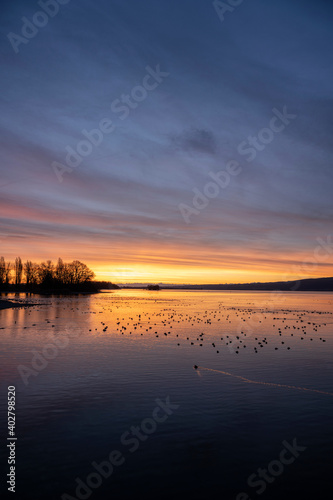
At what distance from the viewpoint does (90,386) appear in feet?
59.5

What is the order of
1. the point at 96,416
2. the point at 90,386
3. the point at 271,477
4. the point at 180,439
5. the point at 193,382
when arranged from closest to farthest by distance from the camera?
1. the point at 271,477
2. the point at 180,439
3. the point at 96,416
4. the point at 90,386
5. the point at 193,382

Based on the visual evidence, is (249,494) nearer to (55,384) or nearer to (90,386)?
(90,386)

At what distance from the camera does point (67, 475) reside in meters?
9.71

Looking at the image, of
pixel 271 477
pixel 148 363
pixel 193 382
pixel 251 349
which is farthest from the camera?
pixel 251 349

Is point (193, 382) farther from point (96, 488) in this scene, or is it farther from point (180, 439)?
point (96, 488)

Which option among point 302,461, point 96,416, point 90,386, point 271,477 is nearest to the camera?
point 271,477

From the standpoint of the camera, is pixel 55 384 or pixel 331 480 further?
pixel 55 384

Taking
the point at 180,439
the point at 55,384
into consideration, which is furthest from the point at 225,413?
the point at 55,384

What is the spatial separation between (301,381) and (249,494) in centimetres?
1207

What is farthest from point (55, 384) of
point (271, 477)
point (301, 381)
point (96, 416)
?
point (301, 381)

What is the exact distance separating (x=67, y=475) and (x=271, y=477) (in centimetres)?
566

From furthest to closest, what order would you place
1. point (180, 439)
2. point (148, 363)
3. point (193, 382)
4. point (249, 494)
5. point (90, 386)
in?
1. point (148, 363)
2. point (193, 382)
3. point (90, 386)
4. point (180, 439)
5. point (249, 494)

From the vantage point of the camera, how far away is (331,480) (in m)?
9.70

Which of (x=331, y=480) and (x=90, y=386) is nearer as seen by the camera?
(x=331, y=480)
